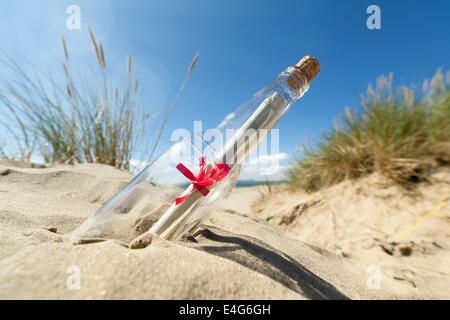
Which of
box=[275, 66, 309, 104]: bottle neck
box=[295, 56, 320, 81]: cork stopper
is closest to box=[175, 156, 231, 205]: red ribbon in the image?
box=[275, 66, 309, 104]: bottle neck

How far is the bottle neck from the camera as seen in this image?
2.68 ft

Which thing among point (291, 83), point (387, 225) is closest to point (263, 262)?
point (291, 83)

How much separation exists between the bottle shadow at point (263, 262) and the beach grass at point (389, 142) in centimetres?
260

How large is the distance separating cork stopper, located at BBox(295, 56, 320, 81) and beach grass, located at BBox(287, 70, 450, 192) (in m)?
2.51

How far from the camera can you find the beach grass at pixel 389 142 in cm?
263

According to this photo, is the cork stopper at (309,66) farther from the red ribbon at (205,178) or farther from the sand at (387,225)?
the sand at (387,225)

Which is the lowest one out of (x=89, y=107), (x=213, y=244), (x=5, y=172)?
(x=213, y=244)

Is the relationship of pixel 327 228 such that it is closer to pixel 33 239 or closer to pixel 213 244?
pixel 213 244

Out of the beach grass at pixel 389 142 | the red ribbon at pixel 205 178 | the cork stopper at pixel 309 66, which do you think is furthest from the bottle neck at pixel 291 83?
the beach grass at pixel 389 142

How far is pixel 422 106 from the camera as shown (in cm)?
311

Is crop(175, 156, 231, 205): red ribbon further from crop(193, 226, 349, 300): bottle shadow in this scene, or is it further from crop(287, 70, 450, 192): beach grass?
crop(287, 70, 450, 192): beach grass

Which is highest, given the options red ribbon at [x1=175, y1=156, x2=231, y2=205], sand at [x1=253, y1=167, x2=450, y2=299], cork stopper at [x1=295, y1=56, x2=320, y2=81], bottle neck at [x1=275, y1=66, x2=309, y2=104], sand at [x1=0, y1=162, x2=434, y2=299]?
cork stopper at [x1=295, y1=56, x2=320, y2=81]
